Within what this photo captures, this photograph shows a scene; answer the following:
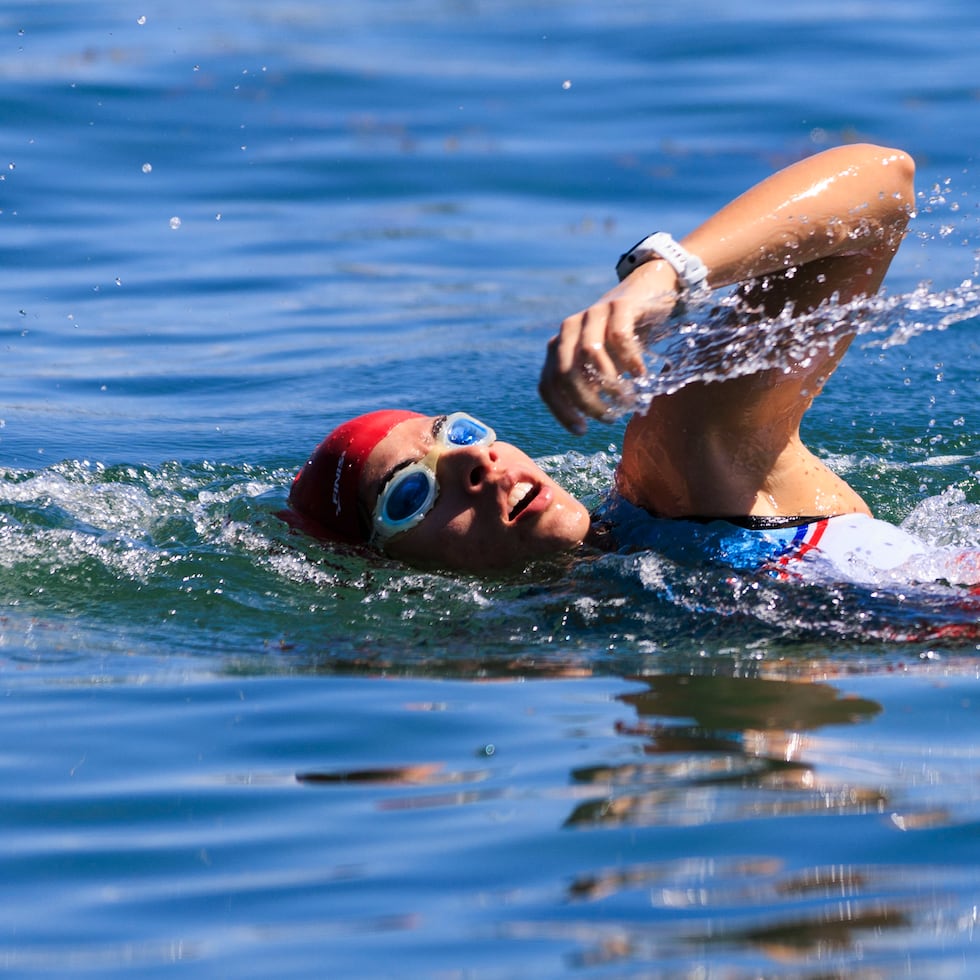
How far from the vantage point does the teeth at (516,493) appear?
457 cm

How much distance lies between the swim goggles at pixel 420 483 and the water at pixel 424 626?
180 millimetres

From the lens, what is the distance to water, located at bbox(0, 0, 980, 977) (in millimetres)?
2717

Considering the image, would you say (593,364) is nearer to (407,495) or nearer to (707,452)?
(707,452)

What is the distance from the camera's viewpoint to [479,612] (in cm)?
450

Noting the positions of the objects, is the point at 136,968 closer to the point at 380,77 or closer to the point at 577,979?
the point at 577,979

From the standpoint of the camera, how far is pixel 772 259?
401 centimetres

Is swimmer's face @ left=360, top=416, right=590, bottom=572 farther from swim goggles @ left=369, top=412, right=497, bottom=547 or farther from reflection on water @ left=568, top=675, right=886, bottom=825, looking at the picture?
reflection on water @ left=568, top=675, right=886, bottom=825

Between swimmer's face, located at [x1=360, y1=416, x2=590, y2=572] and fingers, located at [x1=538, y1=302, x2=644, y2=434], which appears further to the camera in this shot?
swimmer's face, located at [x1=360, y1=416, x2=590, y2=572]

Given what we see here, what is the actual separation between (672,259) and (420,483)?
113 cm

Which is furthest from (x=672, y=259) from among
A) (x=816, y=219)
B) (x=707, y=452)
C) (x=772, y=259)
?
(x=707, y=452)

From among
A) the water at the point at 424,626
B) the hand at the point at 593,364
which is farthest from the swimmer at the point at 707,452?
the hand at the point at 593,364

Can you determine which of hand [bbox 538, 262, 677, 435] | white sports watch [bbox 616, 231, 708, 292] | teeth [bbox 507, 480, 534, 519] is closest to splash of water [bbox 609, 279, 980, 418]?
white sports watch [bbox 616, 231, 708, 292]

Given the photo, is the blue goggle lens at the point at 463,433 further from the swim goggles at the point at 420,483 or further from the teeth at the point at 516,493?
the teeth at the point at 516,493

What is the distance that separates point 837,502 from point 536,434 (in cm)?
243
